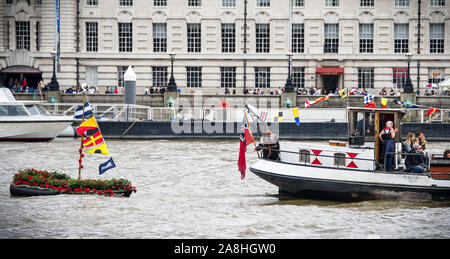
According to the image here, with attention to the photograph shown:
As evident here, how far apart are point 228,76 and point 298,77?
240 inches

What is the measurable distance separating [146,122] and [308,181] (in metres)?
21.8

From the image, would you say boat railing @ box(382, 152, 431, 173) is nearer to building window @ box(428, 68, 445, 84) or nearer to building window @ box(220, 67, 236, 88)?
building window @ box(220, 67, 236, 88)

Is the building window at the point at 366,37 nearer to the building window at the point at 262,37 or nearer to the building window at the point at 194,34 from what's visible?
the building window at the point at 262,37

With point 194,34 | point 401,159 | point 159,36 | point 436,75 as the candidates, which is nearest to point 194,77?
point 194,34

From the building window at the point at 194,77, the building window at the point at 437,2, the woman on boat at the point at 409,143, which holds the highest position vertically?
the building window at the point at 437,2

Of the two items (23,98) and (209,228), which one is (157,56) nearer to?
(23,98)

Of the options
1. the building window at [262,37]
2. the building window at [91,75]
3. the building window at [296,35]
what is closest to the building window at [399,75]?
the building window at [296,35]

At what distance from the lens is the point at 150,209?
21.1 m

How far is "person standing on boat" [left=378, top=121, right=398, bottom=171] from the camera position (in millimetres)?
22391

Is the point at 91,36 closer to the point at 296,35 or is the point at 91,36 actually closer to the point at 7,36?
the point at 7,36

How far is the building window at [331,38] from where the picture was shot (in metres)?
59.5

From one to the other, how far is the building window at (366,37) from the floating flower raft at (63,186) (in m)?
41.3

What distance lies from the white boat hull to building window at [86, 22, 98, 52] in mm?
19984

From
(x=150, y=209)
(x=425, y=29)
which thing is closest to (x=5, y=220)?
(x=150, y=209)
